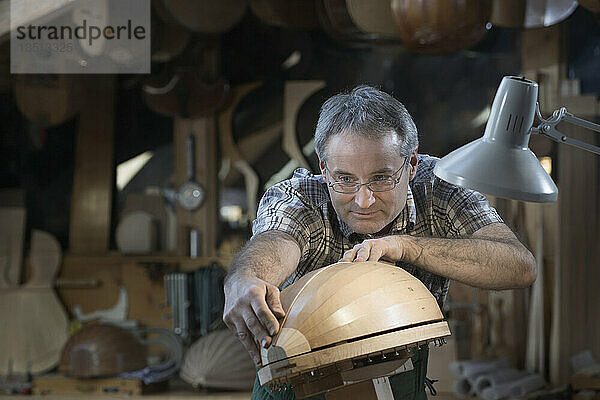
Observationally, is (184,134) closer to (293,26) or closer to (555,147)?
(293,26)

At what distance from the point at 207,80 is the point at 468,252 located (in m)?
1.20

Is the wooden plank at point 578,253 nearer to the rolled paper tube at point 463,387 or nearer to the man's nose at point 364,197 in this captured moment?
the rolled paper tube at point 463,387

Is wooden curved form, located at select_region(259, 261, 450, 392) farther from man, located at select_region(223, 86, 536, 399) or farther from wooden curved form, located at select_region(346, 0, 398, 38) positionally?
wooden curved form, located at select_region(346, 0, 398, 38)

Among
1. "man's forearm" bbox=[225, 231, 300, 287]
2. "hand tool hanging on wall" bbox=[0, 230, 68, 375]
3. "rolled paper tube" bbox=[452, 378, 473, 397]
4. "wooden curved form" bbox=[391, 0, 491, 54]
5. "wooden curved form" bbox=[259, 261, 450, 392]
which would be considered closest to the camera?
"wooden curved form" bbox=[259, 261, 450, 392]

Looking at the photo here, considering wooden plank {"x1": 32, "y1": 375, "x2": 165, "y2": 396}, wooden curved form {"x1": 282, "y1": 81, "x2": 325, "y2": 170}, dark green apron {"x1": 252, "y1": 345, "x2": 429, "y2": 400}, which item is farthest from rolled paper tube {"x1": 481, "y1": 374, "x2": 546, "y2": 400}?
dark green apron {"x1": 252, "y1": 345, "x2": 429, "y2": 400}

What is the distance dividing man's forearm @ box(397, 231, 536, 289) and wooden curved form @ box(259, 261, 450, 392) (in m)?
0.11

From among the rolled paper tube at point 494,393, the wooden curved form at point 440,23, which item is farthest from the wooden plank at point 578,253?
the wooden curved form at point 440,23

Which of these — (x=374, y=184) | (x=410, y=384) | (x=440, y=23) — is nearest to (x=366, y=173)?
(x=374, y=184)

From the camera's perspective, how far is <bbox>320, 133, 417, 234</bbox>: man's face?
29.2 inches

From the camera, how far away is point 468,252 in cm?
77

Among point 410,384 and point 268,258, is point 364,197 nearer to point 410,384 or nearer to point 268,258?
point 268,258

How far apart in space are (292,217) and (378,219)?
0.08m

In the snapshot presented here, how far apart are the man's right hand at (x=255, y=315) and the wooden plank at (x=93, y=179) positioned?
117 centimetres

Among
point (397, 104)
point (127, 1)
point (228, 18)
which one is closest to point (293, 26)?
point (228, 18)
